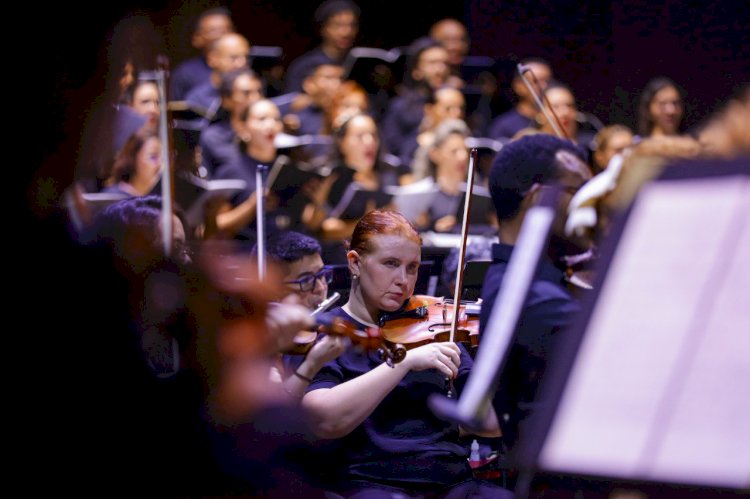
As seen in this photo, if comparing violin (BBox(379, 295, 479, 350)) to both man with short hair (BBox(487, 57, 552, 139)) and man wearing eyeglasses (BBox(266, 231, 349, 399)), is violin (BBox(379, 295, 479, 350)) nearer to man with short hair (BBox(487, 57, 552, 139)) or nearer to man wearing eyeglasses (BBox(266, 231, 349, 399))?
man wearing eyeglasses (BBox(266, 231, 349, 399))

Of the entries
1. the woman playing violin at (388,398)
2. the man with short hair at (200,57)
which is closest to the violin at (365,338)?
the woman playing violin at (388,398)

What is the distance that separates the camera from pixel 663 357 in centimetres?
126

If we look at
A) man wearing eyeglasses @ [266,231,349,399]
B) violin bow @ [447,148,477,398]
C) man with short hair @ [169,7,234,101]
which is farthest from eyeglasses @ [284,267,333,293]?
man with short hair @ [169,7,234,101]

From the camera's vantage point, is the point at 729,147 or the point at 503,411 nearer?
the point at 729,147

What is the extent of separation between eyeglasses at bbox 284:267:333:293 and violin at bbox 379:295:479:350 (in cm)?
34

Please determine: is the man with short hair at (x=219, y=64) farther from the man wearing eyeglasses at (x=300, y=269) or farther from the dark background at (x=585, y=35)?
the man wearing eyeglasses at (x=300, y=269)

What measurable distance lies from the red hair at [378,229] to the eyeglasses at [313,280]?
0.40 m

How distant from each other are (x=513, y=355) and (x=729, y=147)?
0.59 metres

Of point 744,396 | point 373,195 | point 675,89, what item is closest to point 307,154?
point 373,195

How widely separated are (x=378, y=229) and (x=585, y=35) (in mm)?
5421

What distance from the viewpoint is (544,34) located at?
725cm

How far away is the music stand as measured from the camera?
1.22m

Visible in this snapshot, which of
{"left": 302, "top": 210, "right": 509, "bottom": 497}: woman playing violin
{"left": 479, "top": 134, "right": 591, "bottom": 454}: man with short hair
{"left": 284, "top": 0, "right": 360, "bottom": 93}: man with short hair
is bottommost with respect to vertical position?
{"left": 302, "top": 210, "right": 509, "bottom": 497}: woman playing violin

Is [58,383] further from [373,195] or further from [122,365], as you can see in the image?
[373,195]
